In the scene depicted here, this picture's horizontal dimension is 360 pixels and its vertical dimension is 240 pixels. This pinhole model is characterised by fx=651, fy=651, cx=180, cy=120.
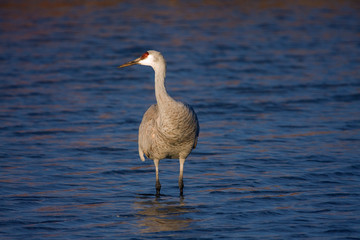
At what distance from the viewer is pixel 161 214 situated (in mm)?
9219

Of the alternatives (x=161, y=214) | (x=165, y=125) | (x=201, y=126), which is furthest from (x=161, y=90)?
(x=201, y=126)

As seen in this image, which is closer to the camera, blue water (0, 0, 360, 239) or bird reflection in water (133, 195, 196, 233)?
bird reflection in water (133, 195, 196, 233)

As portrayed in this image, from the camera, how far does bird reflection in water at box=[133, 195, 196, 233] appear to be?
340 inches

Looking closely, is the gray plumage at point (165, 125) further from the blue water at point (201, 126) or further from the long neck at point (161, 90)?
the blue water at point (201, 126)

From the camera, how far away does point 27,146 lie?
498 inches

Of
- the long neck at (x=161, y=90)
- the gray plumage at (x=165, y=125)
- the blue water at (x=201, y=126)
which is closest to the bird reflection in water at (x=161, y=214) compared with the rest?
the blue water at (x=201, y=126)

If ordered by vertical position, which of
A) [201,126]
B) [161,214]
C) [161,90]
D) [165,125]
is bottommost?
[161,214]

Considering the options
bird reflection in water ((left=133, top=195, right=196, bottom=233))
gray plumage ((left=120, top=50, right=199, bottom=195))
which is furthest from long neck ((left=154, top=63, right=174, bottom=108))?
bird reflection in water ((left=133, top=195, right=196, bottom=233))

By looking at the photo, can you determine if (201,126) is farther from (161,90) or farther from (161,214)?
(161,214)

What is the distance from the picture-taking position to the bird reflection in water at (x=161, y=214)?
863 centimetres

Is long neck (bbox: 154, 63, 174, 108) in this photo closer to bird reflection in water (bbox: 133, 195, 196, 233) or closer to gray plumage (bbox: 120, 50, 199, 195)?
gray plumage (bbox: 120, 50, 199, 195)

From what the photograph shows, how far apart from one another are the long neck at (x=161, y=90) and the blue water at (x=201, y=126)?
5.00 feet

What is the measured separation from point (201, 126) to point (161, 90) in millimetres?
5041

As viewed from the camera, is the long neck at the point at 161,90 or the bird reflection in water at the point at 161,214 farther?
the long neck at the point at 161,90
